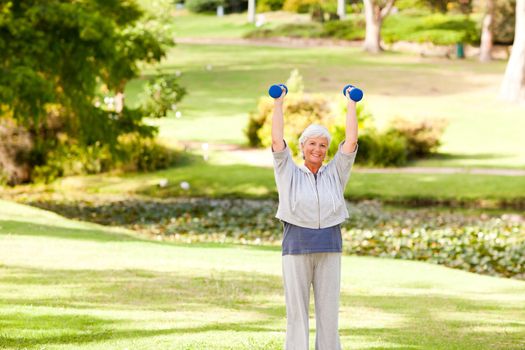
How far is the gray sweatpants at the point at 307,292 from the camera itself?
815 centimetres

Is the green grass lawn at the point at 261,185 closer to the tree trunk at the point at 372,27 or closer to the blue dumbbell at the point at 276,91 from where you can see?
the blue dumbbell at the point at 276,91

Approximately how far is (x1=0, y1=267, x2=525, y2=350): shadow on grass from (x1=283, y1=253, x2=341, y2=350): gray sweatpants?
168cm

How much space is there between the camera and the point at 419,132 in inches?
1353

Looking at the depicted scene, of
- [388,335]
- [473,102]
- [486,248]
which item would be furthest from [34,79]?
[473,102]

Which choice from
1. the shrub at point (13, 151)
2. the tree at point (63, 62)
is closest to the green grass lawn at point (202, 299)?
the tree at point (63, 62)

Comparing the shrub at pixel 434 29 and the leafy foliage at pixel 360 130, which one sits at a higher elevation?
the shrub at pixel 434 29

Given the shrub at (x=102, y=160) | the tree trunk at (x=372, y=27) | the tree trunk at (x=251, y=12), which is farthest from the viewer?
the tree trunk at (x=251, y=12)

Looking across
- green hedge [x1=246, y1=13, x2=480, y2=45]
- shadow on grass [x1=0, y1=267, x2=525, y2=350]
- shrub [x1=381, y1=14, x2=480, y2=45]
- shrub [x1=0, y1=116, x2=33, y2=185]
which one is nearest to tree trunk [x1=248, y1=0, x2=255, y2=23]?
green hedge [x1=246, y1=13, x2=480, y2=45]

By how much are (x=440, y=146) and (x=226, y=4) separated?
189 ft

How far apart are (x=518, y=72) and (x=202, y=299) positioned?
3637cm

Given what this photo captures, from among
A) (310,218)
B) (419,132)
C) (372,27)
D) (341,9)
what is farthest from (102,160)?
(341,9)

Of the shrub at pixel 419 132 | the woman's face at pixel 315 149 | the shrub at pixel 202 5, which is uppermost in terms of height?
the woman's face at pixel 315 149

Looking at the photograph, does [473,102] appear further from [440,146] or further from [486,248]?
[486,248]

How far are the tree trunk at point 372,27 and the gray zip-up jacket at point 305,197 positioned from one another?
189 ft
